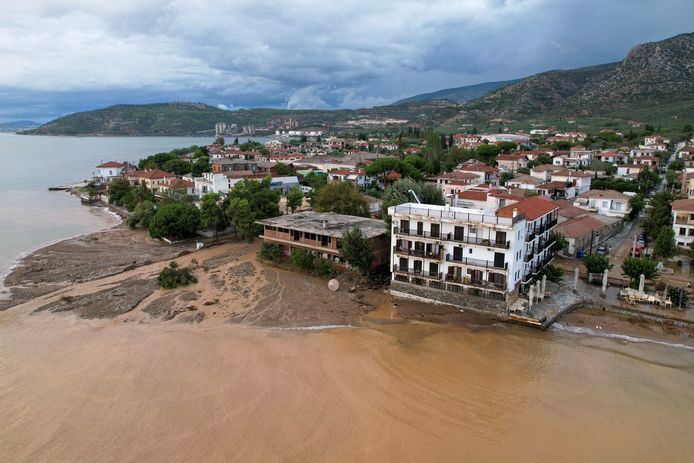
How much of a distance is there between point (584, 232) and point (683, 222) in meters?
7.56

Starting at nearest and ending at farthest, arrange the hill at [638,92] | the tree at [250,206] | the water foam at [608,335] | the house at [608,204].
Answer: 1. the water foam at [608,335]
2. the tree at [250,206]
3. the house at [608,204]
4. the hill at [638,92]

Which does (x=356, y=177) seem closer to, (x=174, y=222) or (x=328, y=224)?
(x=174, y=222)

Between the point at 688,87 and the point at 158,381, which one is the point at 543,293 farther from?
the point at 688,87

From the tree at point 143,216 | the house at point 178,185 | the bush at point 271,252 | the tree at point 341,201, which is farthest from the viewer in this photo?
the house at point 178,185

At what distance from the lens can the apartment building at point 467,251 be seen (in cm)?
2630

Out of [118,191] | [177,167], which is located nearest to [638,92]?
[177,167]

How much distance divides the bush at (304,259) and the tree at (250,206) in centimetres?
846

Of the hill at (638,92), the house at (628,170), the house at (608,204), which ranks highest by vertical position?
the hill at (638,92)

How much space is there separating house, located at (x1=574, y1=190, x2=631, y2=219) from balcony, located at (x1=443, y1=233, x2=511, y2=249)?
92.7ft

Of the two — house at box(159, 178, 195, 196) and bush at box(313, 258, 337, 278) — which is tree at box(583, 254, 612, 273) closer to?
bush at box(313, 258, 337, 278)

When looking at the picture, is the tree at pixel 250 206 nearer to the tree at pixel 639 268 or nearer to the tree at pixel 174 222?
the tree at pixel 174 222

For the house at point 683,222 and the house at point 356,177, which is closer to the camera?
the house at point 683,222

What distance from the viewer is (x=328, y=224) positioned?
37000 millimetres

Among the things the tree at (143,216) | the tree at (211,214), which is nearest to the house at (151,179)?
the tree at (143,216)
